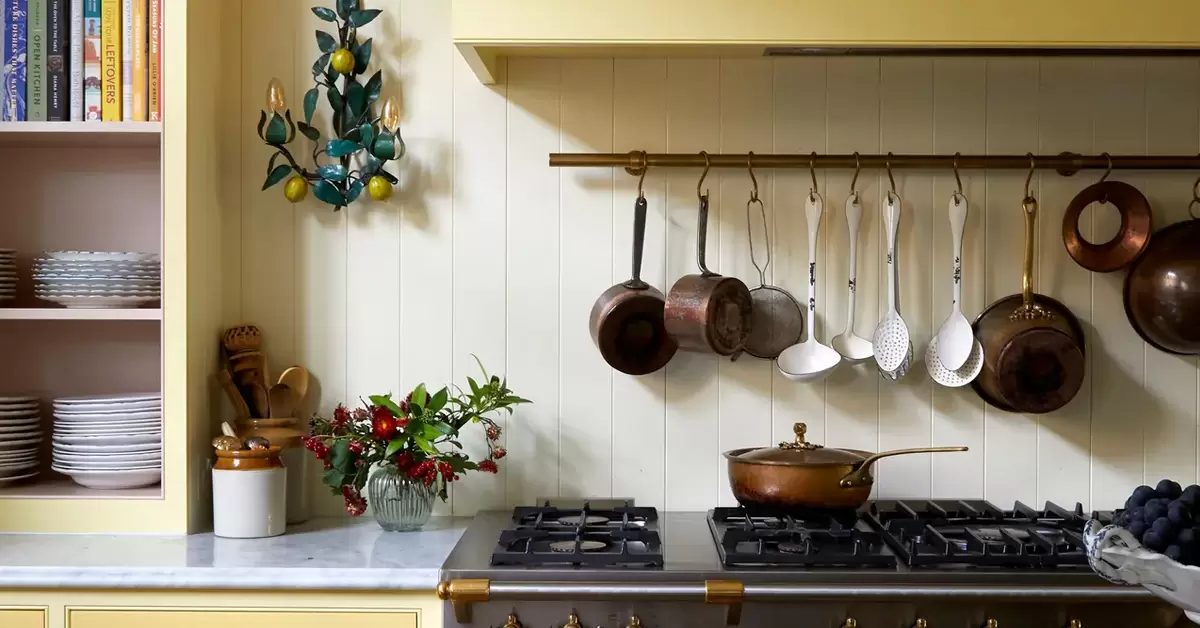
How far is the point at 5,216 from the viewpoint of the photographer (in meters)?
2.13

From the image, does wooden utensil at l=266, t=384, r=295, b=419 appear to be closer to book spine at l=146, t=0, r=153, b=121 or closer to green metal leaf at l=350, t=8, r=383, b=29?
book spine at l=146, t=0, r=153, b=121

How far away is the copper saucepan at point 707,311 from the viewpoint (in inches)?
76.5

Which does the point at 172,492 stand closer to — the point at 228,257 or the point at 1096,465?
the point at 228,257

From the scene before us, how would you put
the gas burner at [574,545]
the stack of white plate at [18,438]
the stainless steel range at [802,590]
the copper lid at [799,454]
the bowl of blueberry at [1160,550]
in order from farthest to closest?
the stack of white plate at [18,438], the copper lid at [799,454], the gas burner at [574,545], the stainless steel range at [802,590], the bowl of blueberry at [1160,550]

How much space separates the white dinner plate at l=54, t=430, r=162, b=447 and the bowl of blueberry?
1664 millimetres

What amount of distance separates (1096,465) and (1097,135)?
0.70m

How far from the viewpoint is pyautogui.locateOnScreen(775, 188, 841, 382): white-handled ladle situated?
205 centimetres

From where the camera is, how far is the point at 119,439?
1925 millimetres

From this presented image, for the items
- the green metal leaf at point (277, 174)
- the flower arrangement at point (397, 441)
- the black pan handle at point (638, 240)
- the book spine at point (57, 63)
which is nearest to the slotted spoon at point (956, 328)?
the black pan handle at point (638, 240)

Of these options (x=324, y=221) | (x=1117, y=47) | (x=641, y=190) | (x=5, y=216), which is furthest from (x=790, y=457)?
(x=5, y=216)

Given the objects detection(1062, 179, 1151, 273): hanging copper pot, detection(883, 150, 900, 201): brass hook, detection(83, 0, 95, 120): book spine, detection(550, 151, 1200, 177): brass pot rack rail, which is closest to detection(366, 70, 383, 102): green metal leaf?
detection(550, 151, 1200, 177): brass pot rack rail

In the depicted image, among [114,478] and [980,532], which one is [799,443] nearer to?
[980,532]

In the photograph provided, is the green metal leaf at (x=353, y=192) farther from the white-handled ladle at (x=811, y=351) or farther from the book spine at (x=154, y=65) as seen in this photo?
the white-handled ladle at (x=811, y=351)

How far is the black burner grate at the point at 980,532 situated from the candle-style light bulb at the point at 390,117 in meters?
1.24
